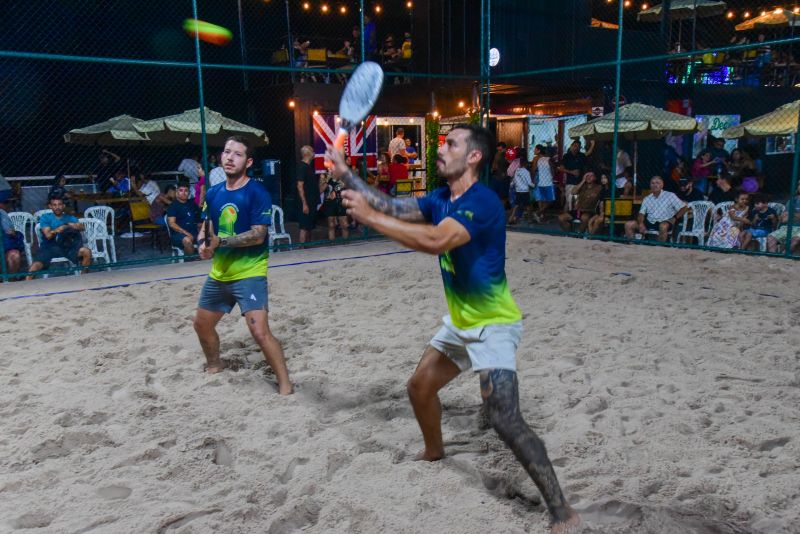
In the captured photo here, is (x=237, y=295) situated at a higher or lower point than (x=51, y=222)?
lower

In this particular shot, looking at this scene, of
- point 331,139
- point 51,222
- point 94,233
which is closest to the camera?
point 51,222

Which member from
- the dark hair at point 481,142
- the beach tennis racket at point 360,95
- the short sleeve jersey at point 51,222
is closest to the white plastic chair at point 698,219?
the dark hair at point 481,142

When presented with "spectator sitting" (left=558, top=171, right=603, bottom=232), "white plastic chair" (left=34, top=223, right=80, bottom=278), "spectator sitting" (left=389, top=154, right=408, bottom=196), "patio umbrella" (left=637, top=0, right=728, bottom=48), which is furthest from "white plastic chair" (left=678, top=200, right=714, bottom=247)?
"white plastic chair" (left=34, top=223, right=80, bottom=278)

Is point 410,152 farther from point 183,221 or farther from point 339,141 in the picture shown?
point 339,141

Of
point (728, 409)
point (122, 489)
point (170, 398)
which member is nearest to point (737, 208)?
point (728, 409)

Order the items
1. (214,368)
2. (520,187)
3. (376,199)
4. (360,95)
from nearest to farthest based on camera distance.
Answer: (376,199), (360,95), (214,368), (520,187)

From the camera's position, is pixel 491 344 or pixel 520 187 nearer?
pixel 491 344

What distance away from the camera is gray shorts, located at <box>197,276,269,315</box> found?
174 inches

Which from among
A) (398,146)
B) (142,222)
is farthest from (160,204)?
(398,146)

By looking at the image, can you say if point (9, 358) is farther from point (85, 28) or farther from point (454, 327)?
point (85, 28)

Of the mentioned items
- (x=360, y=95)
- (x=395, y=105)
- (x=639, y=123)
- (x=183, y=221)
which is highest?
(x=395, y=105)

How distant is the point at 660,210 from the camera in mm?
10023

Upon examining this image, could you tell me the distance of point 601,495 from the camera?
3.01 m

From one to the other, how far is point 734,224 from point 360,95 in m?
7.70
